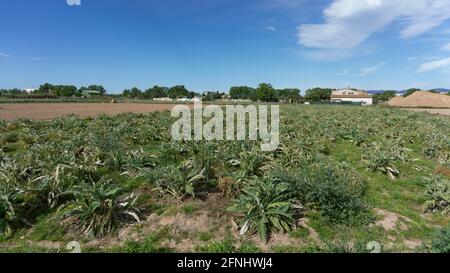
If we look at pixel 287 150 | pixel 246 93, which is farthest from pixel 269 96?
pixel 287 150

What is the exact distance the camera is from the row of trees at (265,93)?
111m

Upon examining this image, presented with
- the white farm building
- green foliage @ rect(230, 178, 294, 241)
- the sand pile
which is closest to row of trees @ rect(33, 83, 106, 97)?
the white farm building

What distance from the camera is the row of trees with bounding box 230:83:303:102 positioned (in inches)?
4385

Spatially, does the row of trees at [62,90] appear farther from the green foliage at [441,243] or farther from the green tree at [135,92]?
the green foliage at [441,243]

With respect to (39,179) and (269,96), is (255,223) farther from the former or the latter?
(269,96)

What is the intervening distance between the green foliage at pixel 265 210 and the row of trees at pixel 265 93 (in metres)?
102

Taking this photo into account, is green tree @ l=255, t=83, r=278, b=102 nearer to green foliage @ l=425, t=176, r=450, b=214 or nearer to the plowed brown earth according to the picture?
the plowed brown earth

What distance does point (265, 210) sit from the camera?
15.1 ft

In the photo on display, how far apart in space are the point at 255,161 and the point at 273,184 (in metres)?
1.97

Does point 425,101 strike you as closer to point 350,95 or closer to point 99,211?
point 350,95

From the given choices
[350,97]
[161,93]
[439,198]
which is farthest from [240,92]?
[439,198]

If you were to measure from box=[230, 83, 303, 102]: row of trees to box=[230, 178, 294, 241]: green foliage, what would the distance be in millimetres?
102434
